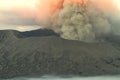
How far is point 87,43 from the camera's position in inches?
4887

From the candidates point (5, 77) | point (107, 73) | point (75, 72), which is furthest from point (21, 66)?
point (107, 73)

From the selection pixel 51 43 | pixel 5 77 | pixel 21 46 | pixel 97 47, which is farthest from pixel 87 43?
pixel 5 77

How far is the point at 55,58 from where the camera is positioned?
4294 inches

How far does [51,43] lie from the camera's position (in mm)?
119562

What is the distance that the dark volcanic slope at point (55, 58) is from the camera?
103m

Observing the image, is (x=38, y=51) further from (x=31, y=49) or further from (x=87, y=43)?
(x=87, y=43)

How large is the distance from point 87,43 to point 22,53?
2105 cm

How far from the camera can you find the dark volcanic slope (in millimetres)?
103438

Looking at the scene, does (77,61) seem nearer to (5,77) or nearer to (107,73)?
(107,73)

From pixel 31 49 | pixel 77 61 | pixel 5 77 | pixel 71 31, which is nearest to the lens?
pixel 5 77

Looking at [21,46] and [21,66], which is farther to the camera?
[21,46]

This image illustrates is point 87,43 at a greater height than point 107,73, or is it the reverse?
point 87,43

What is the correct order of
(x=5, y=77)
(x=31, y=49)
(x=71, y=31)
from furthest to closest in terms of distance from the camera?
(x=71, y=31), (x=31, y=49), (x=5, y=77)

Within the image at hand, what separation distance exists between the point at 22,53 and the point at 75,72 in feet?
58.8
